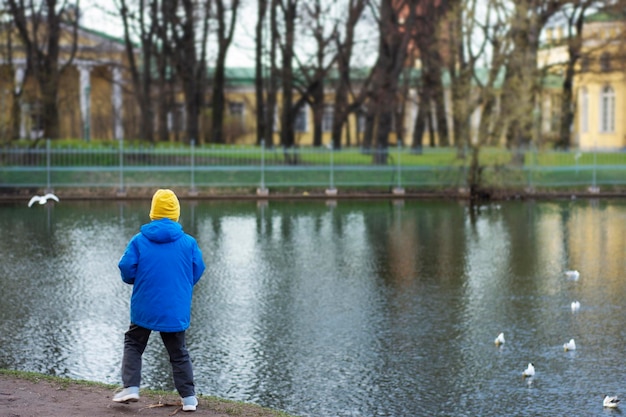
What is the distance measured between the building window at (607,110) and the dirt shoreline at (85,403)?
63079mm

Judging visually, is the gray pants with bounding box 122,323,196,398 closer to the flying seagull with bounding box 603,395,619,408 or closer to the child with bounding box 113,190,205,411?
the child with bounding box 113,190,205,411

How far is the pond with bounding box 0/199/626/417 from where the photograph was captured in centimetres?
995

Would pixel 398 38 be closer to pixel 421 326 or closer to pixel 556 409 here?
pixel 421 326

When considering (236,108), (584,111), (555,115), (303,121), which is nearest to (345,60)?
(555,115)

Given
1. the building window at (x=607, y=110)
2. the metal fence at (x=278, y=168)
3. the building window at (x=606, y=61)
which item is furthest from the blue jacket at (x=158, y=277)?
the building window at (x=607, y=110)

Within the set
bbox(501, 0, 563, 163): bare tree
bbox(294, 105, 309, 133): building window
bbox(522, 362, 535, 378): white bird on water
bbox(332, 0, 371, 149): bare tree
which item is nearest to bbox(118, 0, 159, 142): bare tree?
bbox(332, 0, 371, 149): bare tree

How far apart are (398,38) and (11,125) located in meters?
16.3

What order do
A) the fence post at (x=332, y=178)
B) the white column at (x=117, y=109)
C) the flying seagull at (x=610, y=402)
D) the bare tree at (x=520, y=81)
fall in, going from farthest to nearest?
the white column at (x=117, y=109) → the fence post at (x=332, y=178) → the bare tree at (x=520, y=81) → the flying seagull at (x=610, y=402)

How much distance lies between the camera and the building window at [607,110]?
6856 centimetres

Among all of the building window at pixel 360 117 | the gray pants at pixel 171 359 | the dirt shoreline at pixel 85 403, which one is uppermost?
the building window at pixel 360 117

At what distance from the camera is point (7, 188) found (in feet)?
122

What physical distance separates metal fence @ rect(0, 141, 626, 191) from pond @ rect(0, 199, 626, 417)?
1250 cm

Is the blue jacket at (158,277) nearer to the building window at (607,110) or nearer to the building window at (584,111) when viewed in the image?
the building window at (607,110)

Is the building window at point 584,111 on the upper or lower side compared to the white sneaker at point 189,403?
upper
